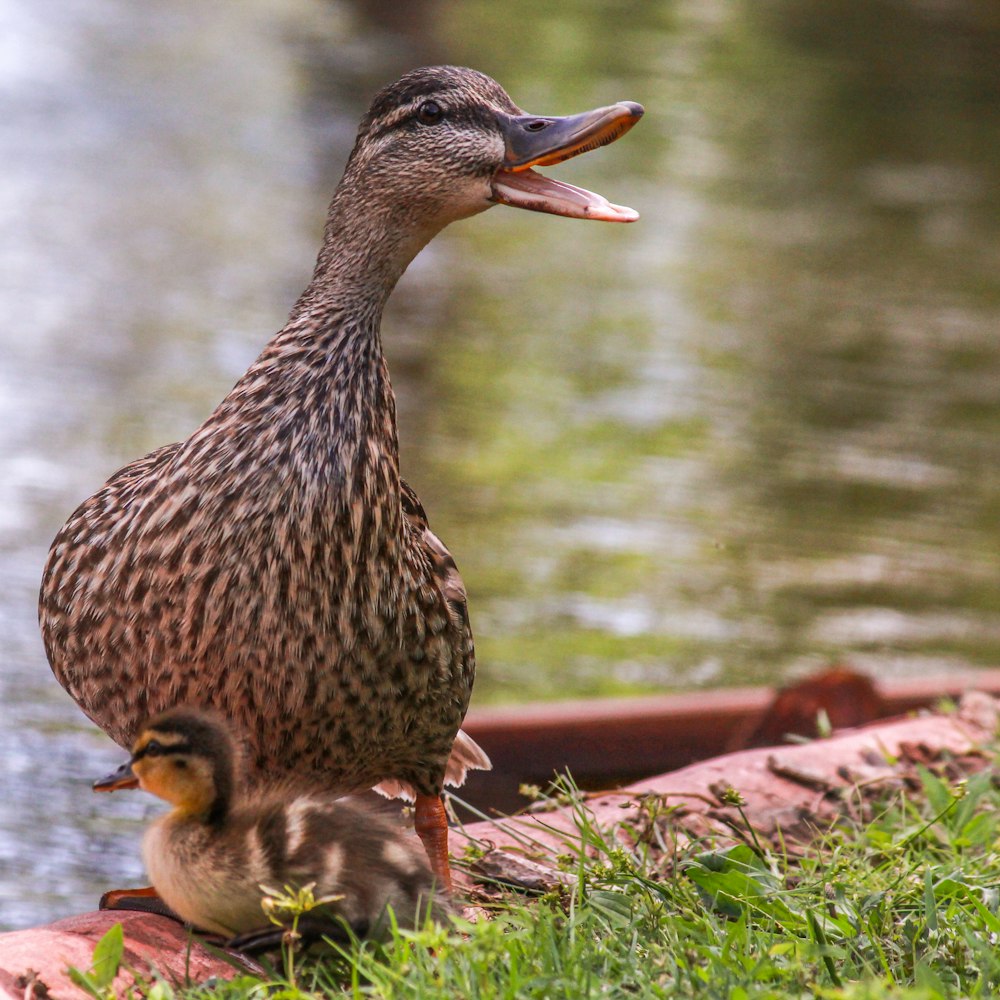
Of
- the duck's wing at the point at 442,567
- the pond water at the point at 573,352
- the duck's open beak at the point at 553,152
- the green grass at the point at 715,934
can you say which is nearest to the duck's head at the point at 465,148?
the duck's open beak at the point at 553,152

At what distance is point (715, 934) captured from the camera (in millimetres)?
2787

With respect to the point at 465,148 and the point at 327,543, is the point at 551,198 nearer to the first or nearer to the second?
the point at 465,148

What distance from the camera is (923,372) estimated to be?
9273 millimetres

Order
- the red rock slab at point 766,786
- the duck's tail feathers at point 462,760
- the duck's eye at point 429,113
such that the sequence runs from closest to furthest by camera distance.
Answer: the duck's eye at point 429,113 < the red rock slab at point 766,786 < the duck's tail feathers at point 462,760

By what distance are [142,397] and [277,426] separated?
15.1 ft

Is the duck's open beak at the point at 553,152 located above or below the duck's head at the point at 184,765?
above

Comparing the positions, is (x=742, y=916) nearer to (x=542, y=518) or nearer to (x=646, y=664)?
(x=646, y=664)

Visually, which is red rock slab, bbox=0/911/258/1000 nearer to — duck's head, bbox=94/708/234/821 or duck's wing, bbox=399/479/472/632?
duck's head, bbox=94/708/234/821

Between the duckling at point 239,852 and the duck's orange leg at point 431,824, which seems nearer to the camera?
the duckling at point 239,852

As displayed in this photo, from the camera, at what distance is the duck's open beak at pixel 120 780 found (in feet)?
9.14

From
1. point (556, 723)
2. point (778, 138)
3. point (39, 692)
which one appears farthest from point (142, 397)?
point (778, 138)

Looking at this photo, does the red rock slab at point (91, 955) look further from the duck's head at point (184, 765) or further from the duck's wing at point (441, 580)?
the duck's wing at point (441, 580)

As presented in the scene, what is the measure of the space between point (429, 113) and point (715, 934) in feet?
5.29

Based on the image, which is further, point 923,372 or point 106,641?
point 923,372
